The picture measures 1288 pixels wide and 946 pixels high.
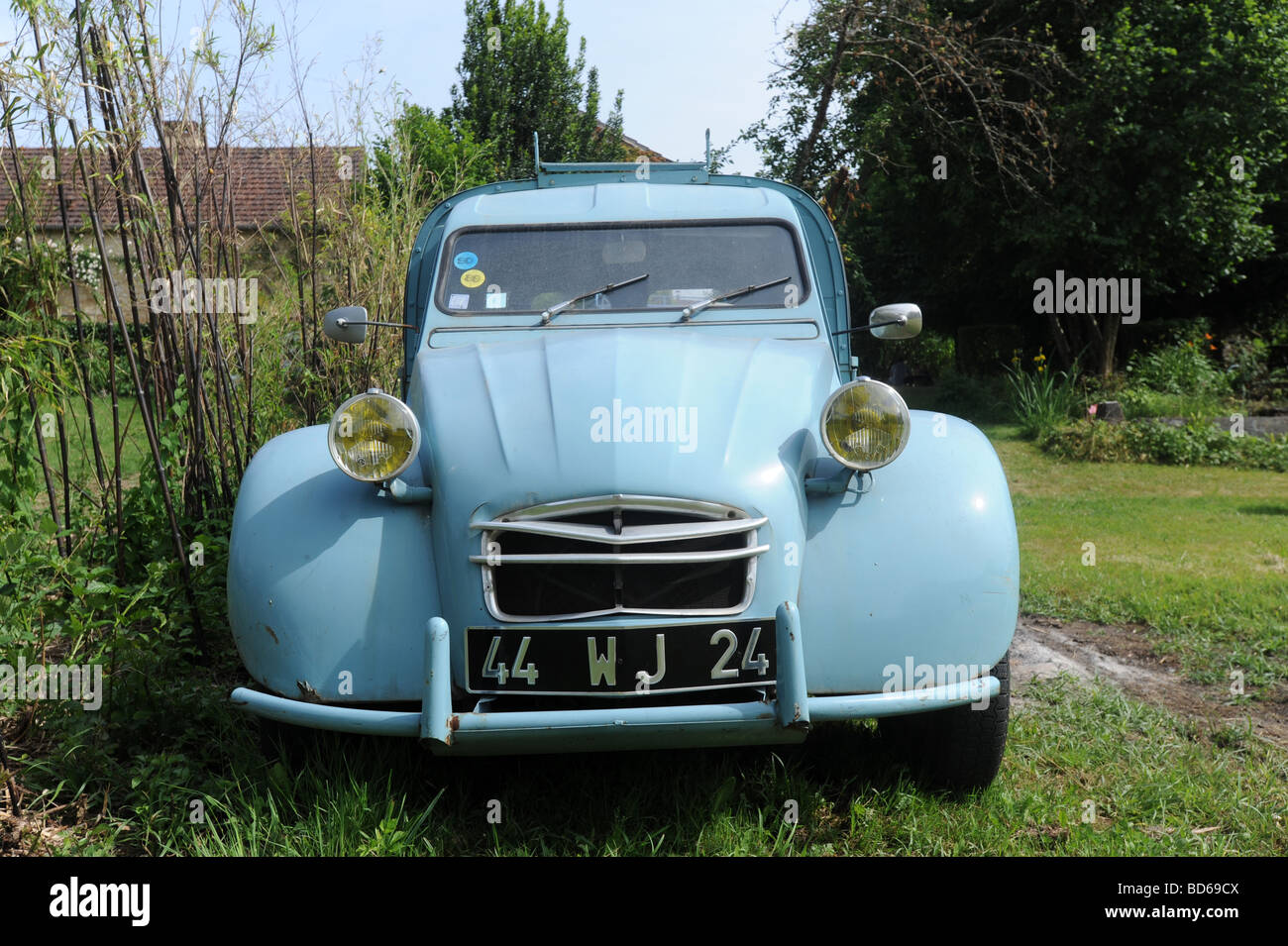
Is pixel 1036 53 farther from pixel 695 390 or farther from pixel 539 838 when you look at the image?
pixel 539 838

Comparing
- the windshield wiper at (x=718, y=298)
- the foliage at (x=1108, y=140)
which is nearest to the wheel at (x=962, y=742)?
the windshield wiper at (x=718, y=298)

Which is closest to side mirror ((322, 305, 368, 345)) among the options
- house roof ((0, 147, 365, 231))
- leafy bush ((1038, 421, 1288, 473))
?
house roof ((0, 147, 365, 231))

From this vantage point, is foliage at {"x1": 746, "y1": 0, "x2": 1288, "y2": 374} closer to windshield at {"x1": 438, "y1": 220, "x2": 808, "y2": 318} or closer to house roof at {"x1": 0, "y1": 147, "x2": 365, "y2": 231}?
house roof at {"x1": 0, "y1": 147, "x2": 365, "y2": 231}

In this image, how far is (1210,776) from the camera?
348 centimetres

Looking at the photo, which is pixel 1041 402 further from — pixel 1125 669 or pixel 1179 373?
pixel 1125 669

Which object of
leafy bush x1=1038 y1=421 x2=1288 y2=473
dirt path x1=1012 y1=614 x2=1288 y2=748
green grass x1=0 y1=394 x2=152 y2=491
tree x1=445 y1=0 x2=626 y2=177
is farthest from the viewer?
tree x1=445 y1=0 x2=626 y2=177

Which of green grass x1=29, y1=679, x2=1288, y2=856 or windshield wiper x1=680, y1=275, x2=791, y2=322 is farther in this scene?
windshield wiper x1=680, y1=275, x2=791, y2=322

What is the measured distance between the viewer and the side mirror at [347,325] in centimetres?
399

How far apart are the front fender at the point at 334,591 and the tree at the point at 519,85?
13.4 metres

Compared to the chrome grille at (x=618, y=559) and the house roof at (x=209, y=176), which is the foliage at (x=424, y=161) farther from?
the chrome grille at (x=618, y=559)

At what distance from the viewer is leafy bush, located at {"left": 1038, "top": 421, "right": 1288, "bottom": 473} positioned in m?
10.4

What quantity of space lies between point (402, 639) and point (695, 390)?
109cm
